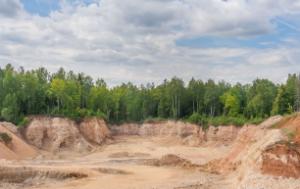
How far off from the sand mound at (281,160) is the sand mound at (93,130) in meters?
60.5

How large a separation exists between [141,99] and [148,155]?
4166 cm

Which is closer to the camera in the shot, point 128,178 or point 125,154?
point 128,178

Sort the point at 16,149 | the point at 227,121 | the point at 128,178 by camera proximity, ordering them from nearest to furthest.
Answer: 1. the point at 128,178
2. the point at 16,149
3. the point at 227,121

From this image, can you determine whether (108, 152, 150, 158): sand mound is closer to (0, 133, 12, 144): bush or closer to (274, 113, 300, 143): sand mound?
(0, 133, 12, 144): bush

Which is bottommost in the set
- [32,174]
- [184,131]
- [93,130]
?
[32,174]

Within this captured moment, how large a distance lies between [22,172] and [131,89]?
277 feet

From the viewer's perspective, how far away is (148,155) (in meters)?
82.3

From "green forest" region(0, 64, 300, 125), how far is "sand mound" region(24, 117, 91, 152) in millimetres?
4235

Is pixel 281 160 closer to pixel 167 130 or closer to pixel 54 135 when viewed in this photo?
pixel 54 135

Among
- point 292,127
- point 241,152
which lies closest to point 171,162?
point 241,152

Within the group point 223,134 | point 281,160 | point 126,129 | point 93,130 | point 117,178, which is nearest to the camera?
point 281,160

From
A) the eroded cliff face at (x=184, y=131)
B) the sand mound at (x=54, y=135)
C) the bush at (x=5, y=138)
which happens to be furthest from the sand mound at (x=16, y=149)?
the eroded cliff face at (x=184, y=131)

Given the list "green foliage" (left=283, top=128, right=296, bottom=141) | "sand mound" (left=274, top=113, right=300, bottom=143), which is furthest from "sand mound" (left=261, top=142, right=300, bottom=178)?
"green foliage" (left=283, top=128, right=296, bottom=141)

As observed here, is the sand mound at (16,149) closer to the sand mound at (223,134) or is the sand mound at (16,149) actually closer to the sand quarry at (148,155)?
the sand quarry at (148,155)
